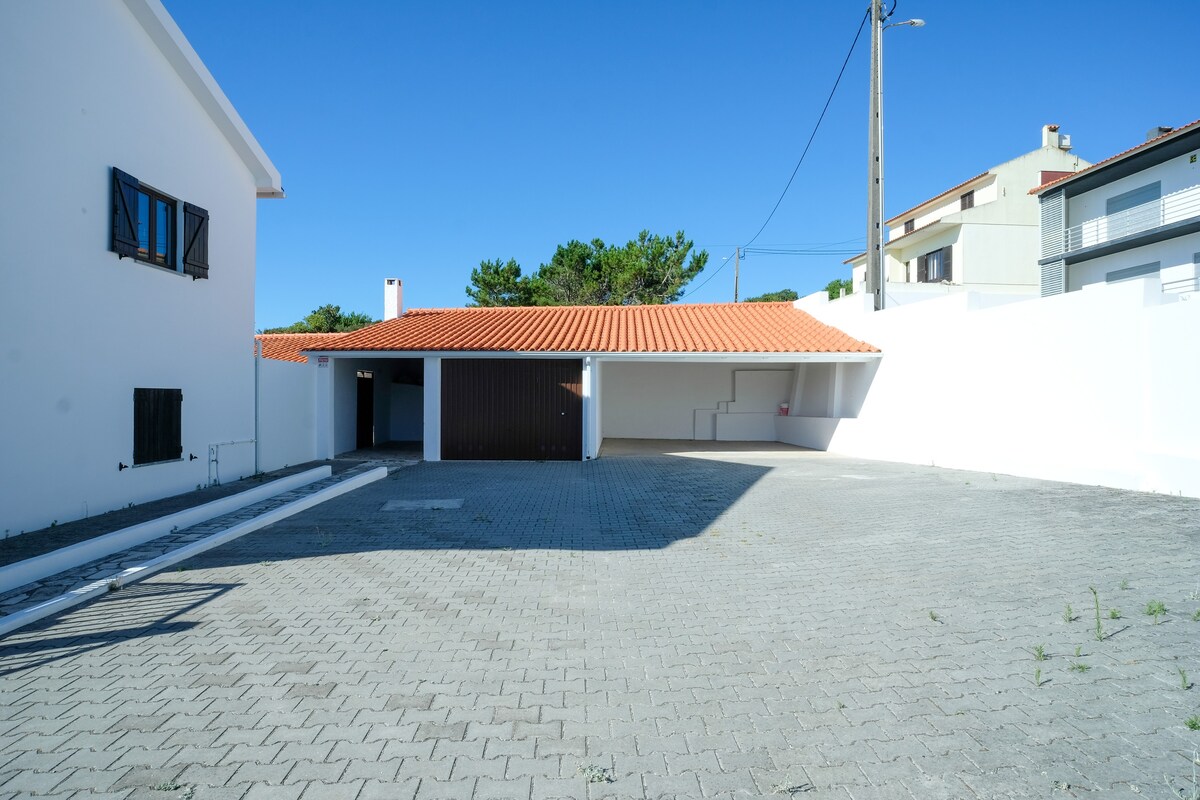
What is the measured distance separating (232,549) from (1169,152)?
26.8 meters

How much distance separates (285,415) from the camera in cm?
1426

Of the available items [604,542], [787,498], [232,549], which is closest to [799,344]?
[787,498]

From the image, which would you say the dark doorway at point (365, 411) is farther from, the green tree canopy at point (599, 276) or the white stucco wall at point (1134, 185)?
the white stucco wall at point (1134, 185)

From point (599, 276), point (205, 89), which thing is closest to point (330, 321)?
point (599, 276)

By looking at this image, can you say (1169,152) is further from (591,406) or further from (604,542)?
(604,542)

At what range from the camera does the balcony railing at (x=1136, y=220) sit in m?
20.2

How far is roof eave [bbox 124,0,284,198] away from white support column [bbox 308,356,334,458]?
3.89 meters

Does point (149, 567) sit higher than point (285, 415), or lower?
lower

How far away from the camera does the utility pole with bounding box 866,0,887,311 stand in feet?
58.9

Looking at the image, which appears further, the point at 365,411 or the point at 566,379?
the point at 365,411

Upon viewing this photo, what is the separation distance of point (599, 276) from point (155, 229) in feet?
85.8

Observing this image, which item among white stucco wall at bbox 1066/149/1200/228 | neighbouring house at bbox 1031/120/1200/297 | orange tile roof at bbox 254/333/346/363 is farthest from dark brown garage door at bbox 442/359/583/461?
white stucco wall at bbox 1066/149/1200/228

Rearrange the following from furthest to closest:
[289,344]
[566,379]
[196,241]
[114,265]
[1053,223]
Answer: [1053,223] < [289,344] < [566,379] < [196,241] < [114,265]

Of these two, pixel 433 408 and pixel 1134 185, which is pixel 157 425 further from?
pixel 1134 185
